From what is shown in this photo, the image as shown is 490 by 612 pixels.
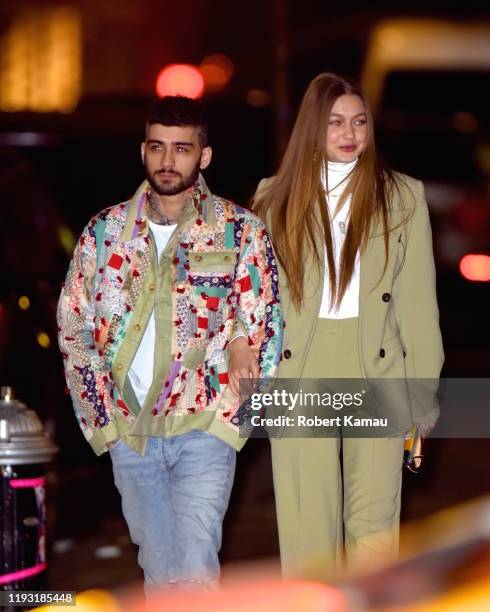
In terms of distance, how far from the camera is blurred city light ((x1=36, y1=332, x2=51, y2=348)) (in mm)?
9180

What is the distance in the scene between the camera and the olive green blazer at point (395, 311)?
260 inches

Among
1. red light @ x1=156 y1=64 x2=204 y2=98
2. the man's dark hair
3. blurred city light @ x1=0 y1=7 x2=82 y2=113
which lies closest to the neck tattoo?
the man's dark hair

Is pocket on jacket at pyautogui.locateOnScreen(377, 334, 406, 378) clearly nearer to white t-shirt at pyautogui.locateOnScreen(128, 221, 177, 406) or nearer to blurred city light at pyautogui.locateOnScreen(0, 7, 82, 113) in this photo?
white t-shirt at pyautogui.locateOnScreen(128, 221, 177, 406)

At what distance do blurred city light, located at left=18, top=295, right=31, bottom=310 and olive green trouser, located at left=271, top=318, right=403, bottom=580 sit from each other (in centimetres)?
275

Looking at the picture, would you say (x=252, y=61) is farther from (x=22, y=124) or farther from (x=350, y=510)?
(x=350, y=510)

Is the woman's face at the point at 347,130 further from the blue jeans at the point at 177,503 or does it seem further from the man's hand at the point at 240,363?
the blue jeans at the point at 177,503

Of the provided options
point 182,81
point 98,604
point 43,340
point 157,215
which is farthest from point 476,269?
point 98,604

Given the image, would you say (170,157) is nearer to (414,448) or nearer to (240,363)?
(240,363)

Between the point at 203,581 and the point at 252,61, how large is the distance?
21.7 metres

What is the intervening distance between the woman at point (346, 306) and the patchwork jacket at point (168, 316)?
0.28m

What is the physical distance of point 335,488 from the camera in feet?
22.1

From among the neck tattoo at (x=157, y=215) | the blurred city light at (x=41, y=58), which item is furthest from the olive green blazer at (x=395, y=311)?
the blurred city light at (x=41, y=58)

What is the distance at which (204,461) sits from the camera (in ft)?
20.5

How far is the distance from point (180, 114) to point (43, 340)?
120 inches
